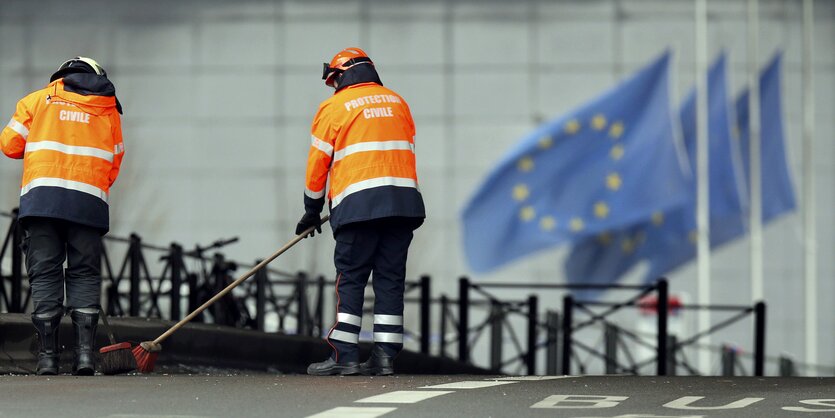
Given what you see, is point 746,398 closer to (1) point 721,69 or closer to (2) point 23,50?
(1) point 721,69

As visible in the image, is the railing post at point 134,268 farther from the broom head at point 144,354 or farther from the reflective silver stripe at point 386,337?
the reflective silver stripe at point 386,337

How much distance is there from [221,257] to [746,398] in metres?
10.3

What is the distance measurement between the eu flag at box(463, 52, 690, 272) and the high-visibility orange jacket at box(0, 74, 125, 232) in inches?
1016

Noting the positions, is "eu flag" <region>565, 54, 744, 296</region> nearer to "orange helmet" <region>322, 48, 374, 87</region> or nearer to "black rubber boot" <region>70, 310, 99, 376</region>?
"orange helmet" <region>322, 48, 374, 87</region>

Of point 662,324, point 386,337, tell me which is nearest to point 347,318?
point 386,337

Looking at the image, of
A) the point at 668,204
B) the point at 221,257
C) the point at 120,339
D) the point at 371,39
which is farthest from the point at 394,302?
the point at 371,39

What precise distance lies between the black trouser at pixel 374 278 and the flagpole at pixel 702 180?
2513 centimetres

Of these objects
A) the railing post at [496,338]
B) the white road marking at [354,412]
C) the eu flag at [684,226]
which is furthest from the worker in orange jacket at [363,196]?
the eu flag at [684,226]

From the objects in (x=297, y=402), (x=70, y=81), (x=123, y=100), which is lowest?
(x=297, y=402)

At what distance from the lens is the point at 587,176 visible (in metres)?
37.1

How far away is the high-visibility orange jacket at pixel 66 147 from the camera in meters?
11.0

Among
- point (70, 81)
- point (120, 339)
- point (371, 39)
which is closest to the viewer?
point (70, 81)

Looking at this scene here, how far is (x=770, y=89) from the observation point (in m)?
37.5

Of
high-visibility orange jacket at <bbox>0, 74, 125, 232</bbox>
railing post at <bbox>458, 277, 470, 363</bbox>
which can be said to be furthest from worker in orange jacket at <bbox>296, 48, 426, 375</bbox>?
railing post at <bbox>458, 277, 470, 363</bbox>
